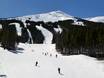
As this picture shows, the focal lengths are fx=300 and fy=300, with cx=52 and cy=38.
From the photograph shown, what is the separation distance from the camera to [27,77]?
51375mm

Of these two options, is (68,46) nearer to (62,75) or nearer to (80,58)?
(80,58)

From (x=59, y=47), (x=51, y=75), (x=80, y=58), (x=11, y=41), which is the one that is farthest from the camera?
(x=59, y=47)

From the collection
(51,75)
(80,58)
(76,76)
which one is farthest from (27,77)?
(80,58)

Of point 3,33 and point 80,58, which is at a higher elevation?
point 3,33

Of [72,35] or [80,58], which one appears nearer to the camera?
[80,58]

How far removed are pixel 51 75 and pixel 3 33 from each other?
77.3m

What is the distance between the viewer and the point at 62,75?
195 feet

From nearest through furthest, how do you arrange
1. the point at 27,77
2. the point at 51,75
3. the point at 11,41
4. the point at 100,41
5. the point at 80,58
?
the point at 27,77
the point at 51,75
the point at 80,58
the point at 100,41
the point at 11,41


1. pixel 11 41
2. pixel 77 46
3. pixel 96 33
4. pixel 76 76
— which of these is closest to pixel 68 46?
pixel 77 46

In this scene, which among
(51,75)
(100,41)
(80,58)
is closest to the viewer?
(51,75)

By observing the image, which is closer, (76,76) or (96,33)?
(76,76)

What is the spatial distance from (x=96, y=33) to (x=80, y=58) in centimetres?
3490

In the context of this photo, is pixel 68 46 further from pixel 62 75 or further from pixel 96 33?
pixel 62 75

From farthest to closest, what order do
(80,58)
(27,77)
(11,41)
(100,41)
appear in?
(11,41) < (100,41) < (80,58) < (27,77)
